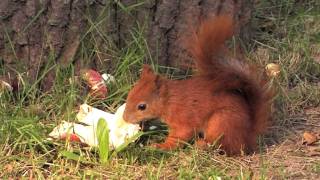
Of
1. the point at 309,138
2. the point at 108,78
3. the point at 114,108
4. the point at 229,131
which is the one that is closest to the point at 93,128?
the point at 114,108

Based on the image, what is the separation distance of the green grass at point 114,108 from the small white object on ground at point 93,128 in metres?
0.05

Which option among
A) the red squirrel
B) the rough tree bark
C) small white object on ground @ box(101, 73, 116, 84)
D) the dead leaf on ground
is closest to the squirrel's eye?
the red squirrel

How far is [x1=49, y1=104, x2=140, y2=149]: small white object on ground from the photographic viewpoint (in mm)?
3406

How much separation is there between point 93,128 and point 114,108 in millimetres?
384

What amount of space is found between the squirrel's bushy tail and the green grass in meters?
0.23

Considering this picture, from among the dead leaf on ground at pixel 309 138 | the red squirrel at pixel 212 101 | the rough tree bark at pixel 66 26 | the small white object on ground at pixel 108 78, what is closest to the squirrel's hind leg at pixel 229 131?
the red squirrel at pixel 212 101

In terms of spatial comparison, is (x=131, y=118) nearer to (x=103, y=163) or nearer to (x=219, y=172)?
(x=103, y=163)

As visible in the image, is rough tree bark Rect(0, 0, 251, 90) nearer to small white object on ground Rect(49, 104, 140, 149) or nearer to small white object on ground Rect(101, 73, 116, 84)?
small white object on ground Rect(101, 73, 116, 84)

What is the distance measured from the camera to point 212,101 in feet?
11.4

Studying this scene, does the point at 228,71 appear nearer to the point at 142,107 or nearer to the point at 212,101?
the point at 212,101

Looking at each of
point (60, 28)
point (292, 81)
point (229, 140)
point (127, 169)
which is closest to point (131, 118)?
point (127, 169)

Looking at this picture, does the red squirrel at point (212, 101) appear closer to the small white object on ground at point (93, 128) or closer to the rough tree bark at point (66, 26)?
the small white object on ground at point (93, 128)

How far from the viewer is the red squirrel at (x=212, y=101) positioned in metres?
3.41

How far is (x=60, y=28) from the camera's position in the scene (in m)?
3.90
